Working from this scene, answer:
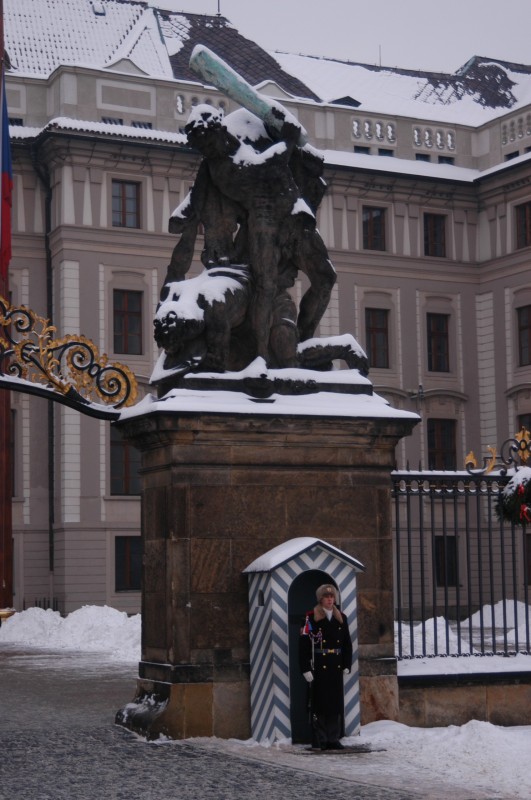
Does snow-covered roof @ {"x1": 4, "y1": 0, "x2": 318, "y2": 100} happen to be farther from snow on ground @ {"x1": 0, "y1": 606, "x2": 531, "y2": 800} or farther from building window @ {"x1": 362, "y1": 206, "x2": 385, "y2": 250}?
snow on ground @ {"x1": 0, "y1": 606, "x2": 531, "y2": 800}

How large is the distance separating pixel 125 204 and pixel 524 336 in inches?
463

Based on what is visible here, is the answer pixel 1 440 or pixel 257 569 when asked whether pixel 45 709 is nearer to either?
pixel 257 569

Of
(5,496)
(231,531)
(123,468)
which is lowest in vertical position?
(231,531)

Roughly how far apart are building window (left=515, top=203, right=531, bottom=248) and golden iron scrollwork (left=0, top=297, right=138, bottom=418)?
29672 mm

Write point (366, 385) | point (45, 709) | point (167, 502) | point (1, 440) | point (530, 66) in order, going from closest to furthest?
point (167, 502), point (366, 385), point (45, 709), point (1, 440), point (530, 66)

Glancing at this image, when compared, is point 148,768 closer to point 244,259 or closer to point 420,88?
point 244,259

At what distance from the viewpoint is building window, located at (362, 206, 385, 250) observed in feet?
133

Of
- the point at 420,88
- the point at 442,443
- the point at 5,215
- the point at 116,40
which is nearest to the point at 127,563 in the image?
the point at 442,443

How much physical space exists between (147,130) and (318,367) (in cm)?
2597

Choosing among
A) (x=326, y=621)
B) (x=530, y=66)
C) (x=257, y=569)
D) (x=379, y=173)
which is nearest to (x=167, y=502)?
(x=257, y=569)

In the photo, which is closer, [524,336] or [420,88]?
[524,336]

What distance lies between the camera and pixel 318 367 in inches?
480

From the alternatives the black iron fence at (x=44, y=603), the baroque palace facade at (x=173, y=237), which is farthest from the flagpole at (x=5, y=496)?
the baroque palace facade at (x=173, y=237)

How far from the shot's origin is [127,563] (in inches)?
1420
